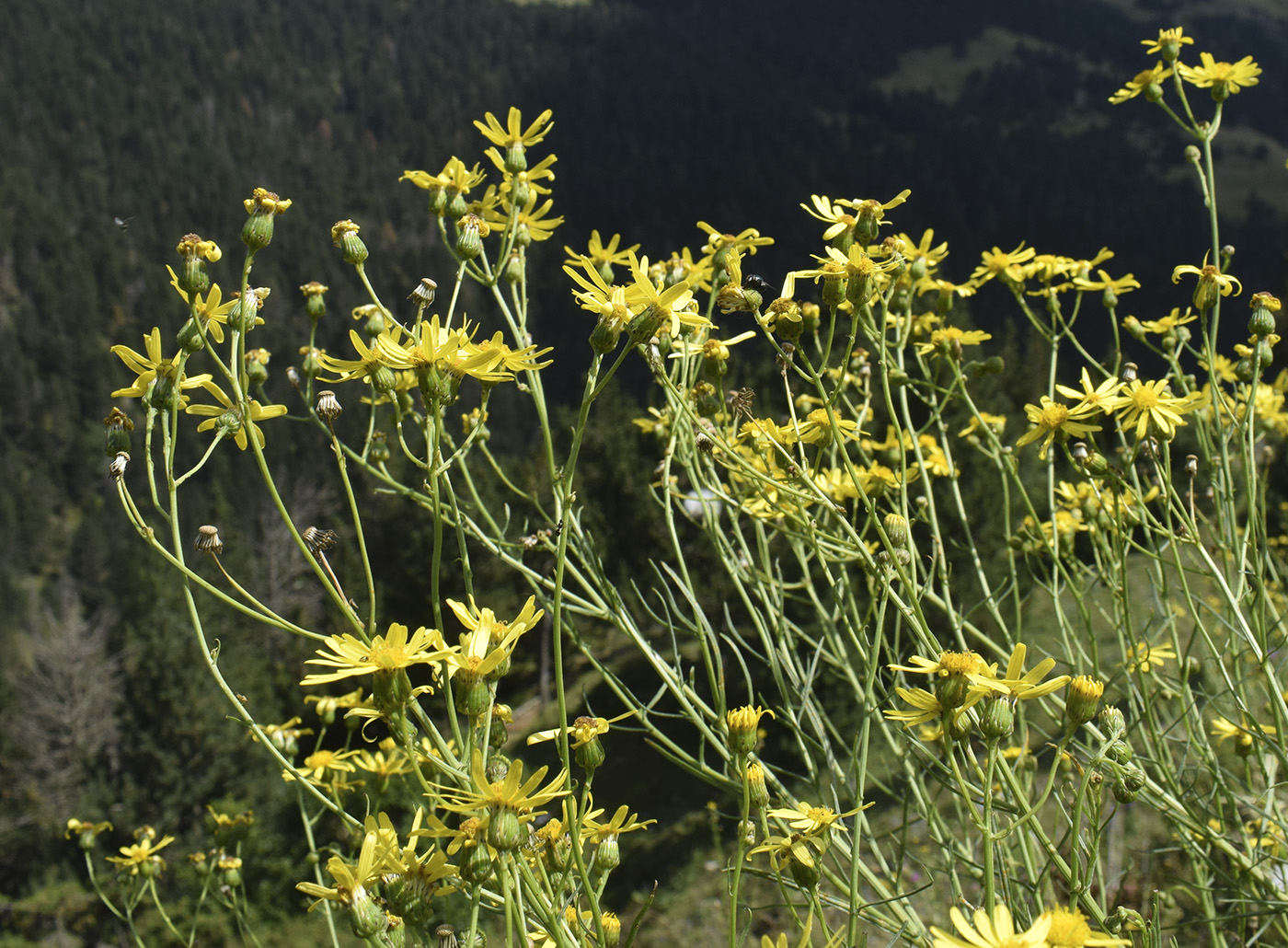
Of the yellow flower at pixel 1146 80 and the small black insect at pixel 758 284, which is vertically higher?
the yellow flower at pixel 1146 80

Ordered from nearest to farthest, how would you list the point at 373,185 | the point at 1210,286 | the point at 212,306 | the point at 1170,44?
the point at 212,306
the point at 1210,286
the point at 1170,44
the point at 373,185

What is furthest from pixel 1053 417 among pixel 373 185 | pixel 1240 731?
pixel 373 185

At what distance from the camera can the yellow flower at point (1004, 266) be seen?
2984mm

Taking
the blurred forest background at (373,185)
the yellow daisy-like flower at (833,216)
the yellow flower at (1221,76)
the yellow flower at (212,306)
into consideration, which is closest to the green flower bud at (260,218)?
the yellow flower at (212,306)

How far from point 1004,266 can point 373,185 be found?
11509cm

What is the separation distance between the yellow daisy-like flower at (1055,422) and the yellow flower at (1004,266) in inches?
39.2

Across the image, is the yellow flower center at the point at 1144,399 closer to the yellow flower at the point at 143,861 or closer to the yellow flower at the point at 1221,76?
the yellow flower at the point at 1221,76

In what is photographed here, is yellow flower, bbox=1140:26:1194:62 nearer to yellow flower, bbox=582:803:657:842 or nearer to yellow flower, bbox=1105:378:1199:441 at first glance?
yellow flower, bbox=1105:378:1199:441

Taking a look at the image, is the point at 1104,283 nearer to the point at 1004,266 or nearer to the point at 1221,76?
the point at 1004,266

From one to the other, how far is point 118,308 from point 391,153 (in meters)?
43.8

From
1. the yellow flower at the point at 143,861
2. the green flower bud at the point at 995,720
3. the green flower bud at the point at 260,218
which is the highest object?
the green flower bud at the point at 260,218

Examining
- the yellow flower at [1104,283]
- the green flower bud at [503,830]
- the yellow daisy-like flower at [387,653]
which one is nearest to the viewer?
the green flower bud at [503,830]

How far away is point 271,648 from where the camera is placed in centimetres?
3188

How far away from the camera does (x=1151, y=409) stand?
2.15 meters
